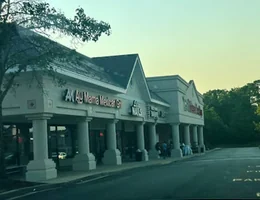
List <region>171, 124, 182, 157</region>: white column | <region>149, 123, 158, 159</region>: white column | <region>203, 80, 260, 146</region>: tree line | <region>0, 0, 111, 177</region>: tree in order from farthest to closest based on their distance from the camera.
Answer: <region>203, 80, 260, 146</region>: tree line → <region>171, 124, 182, 157</region>: white column → <region>149, 123, 158, 159</region>: white column → <region>0, 0, 111, 177</region>: tree

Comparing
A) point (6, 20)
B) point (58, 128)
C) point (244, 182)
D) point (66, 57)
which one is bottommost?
point (244, 182)

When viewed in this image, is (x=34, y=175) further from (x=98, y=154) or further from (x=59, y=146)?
(x=98, y=154)

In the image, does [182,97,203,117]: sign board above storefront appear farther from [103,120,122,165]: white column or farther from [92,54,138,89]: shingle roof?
[103,120,122,165]: white column

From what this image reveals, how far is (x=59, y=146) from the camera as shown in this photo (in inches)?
1267

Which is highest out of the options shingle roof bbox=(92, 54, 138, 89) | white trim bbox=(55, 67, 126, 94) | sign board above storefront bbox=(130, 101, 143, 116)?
shingle roof bbox=(92, 54, 138, 89)

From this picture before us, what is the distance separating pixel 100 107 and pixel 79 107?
360 cm

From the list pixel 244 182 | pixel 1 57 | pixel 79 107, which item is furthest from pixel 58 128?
pixel 244 182

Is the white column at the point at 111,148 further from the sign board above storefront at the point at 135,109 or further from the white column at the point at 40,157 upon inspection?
the white column at the point at 40,157

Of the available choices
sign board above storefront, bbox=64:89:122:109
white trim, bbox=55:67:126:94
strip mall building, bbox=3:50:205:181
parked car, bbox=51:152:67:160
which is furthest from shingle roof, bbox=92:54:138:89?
parked car, bbox=51:152:67:160

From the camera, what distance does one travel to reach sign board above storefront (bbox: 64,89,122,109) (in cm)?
2350

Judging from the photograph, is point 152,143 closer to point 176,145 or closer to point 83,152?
point 176,145

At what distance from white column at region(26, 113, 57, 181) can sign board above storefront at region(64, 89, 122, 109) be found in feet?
7.08

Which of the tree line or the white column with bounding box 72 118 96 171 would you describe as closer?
the white column with bounding box 72 118 96 171

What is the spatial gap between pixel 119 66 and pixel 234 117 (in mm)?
59329
